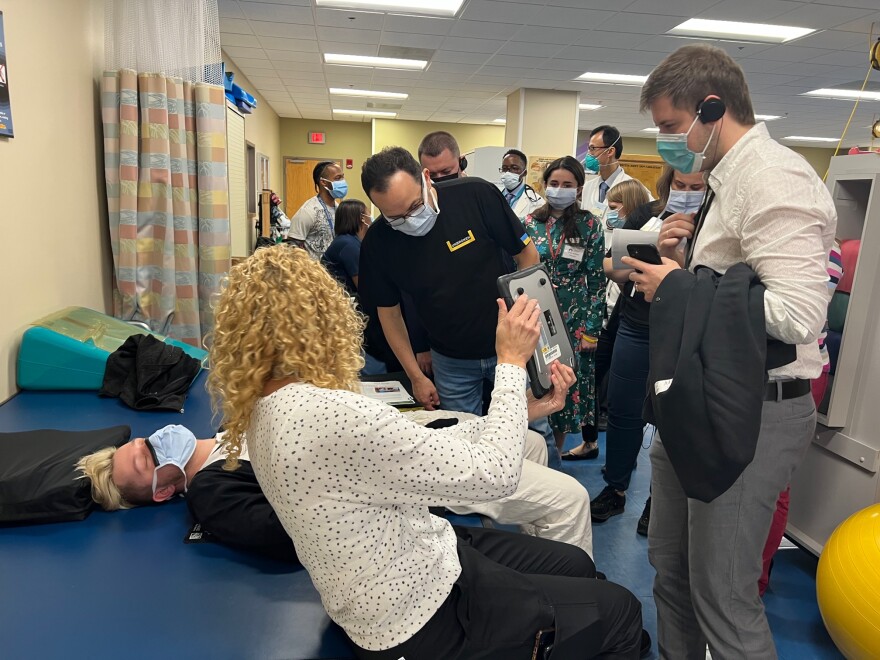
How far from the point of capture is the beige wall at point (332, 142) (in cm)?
1222

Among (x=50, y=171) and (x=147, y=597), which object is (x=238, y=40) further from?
(x=147, y=597)

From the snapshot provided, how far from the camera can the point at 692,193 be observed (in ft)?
6.94

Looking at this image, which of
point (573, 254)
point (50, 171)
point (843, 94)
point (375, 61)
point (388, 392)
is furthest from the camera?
point (843, 94)

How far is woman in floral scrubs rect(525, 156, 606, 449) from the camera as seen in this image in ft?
9.14

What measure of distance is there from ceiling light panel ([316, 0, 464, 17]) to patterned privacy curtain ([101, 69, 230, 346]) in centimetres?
236

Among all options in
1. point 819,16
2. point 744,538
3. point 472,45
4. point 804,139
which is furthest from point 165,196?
point 804,139

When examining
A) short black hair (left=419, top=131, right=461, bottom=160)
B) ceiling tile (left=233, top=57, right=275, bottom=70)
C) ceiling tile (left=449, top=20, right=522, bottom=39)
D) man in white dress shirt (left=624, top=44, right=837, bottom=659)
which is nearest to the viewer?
man in white dress shirt (left=624, top=44, right=837, bottom=659)

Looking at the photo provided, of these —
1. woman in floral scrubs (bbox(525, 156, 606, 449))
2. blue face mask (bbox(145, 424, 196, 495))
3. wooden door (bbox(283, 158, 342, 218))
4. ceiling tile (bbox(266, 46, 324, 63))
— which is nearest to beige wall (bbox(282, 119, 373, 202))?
wooden door (bbox(283, 158, 342, 218))

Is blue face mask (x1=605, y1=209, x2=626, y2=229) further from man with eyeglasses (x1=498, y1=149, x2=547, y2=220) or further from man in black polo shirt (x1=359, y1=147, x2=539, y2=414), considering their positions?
man in black polo shirt (x1=359, y1=147, x2=539, y2=414)

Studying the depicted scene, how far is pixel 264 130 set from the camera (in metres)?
9.92

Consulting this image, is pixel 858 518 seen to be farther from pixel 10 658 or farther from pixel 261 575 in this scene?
pixel 10 658

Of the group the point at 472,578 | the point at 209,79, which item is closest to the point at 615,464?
the point at 472,578

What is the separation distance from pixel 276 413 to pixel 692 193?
5.83 feet

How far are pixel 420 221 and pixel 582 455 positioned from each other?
1.83m
